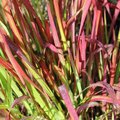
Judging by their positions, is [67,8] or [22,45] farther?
[67,8]

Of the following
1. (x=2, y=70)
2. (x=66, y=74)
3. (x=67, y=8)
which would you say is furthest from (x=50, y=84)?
(x=67, y=8)

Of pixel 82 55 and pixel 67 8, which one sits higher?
pixel 67 8

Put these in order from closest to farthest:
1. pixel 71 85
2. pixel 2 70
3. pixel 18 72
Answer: pixel 18 72 < pixel 2 70 < pixel 71 85

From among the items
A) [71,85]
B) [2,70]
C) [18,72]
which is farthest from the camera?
[71,85]

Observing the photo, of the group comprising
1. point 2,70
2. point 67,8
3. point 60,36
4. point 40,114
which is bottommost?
point 40,114

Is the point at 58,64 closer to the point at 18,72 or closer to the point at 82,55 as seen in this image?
the point at 82,55

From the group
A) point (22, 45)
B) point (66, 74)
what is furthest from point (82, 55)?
point (22, 45)
